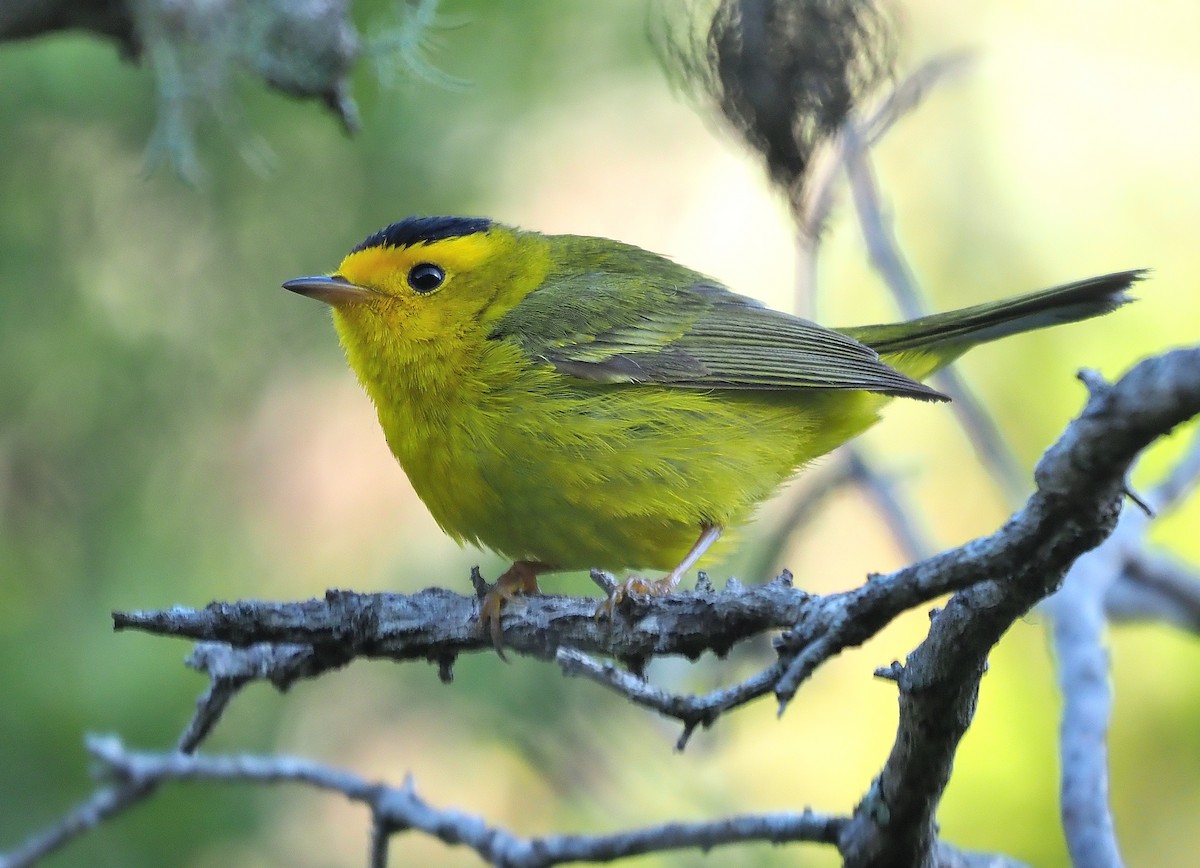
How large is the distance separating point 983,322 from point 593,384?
1268 mm

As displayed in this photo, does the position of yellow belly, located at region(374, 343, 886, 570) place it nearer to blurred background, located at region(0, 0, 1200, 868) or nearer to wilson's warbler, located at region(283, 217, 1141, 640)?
wilson's warbler, located at region(283, 217, 1141, 640)

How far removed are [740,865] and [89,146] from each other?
11.8ft

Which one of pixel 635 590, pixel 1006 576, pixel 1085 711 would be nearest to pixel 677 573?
pixel 635 590

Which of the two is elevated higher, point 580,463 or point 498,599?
point 580,463

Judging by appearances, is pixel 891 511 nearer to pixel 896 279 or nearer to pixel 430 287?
pixel 896 279

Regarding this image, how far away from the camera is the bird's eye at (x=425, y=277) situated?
392 centimetres

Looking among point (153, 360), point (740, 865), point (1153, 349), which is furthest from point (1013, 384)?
point (153, 360)

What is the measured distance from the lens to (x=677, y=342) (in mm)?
4012

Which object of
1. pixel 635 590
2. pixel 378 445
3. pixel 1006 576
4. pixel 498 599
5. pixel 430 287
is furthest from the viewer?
pixel 378 445

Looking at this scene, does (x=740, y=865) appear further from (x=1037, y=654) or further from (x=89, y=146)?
(x=89, y=146)

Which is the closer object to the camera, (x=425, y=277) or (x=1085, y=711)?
(x=1085, y=711)

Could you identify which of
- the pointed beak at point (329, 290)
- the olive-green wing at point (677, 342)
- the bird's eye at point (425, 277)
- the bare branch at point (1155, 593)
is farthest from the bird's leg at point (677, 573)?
the bare branch at point (1155, 593)

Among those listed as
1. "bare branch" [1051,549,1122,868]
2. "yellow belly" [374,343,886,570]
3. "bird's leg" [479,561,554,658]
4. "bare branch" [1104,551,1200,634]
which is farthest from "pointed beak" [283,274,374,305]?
"bare branch" [1104,551,1200,634]

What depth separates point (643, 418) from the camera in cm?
360
